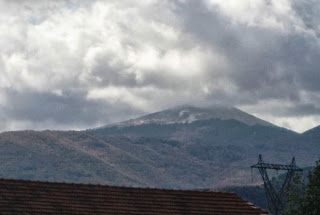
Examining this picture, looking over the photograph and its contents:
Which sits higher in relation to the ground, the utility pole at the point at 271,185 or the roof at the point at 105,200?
the utility pole at the point at 271,185

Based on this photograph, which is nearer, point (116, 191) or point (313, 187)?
point (116, 191)

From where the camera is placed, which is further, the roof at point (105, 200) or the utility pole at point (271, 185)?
the utility pole at point (271, 185)

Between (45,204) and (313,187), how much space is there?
80.1ft

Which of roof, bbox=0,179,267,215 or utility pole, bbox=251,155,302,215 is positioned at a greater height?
utility pole, bbox=251,155,302,215

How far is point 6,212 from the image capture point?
5825 centimetres

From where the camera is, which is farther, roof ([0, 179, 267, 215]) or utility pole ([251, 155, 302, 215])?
utility pole ([251, 155, 302, 215])

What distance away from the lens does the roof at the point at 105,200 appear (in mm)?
60341

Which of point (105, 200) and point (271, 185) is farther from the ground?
point (271, 185)

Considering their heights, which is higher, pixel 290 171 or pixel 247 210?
pixel 290 171

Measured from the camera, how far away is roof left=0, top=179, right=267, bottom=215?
198ft

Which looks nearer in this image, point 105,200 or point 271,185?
point 105,200

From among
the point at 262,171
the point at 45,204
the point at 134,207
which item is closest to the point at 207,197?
the point at 134,207

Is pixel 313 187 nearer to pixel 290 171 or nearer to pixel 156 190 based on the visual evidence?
pixel 156 190

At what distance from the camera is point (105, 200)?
63.5 m
